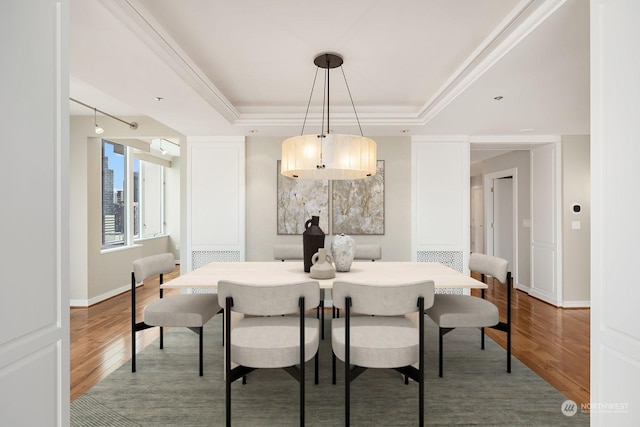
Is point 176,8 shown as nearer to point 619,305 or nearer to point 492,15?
point 492,15

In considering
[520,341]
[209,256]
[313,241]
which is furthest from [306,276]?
[209,256]

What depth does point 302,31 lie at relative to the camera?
2.26 m

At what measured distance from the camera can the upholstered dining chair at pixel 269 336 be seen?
5.85ft

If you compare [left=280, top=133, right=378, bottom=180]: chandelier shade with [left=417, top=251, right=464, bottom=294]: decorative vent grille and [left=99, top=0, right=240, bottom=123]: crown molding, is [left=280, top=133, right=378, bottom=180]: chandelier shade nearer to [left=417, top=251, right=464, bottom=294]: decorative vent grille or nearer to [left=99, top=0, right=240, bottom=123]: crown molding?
[left=99, top=0, right=240, bottom=123]: crown molding

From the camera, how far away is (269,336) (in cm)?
196

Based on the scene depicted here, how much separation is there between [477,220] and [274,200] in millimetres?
5261

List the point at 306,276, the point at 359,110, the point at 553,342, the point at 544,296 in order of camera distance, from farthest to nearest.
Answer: the point at 544,296 < the point at 359,110 < the point at 553,342 < the point at 306,276

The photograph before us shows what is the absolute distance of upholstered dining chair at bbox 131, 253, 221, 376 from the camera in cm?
240

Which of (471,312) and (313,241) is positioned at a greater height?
(313,241)

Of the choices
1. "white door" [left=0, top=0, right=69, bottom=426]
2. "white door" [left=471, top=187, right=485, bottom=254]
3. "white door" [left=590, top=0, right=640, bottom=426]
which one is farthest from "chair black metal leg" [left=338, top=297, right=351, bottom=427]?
"white door" [left=471, top=187, right=485, bottom=254]

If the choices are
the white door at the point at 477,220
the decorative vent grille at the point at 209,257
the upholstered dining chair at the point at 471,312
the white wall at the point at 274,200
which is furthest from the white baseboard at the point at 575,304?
the decorative vent grille at the point at 209,257

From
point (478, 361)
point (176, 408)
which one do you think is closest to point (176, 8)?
point (176, 408)

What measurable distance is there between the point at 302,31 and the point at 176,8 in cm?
77

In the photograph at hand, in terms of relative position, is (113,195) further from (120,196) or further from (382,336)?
(382,336)
